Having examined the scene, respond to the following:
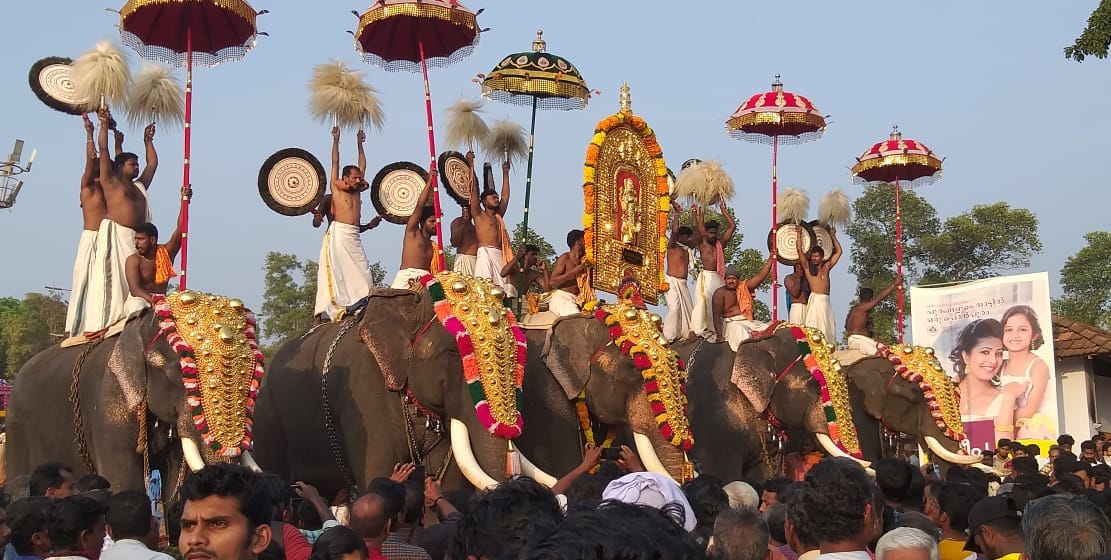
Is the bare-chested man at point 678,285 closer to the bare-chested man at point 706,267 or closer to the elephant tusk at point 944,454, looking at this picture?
the bare-chested man at point 706,267

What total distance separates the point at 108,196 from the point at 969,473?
7.32 metres

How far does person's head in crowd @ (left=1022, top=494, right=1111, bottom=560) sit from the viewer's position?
Answer: 12.5 ft

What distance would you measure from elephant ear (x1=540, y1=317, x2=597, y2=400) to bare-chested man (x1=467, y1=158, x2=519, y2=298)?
1731 mm

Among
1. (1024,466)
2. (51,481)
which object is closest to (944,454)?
(1024,466)

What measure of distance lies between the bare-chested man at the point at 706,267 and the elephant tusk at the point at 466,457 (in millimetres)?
6468

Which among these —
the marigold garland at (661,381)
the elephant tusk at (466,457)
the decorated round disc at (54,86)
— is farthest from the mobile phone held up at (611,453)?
the decorated round disc at (54,86)

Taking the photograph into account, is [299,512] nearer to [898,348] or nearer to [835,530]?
[835,530]

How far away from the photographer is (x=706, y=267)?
1543cm

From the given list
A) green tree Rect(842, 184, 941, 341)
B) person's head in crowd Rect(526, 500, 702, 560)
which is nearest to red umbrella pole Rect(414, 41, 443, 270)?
person's head in crowd Rect(526, 500, 702, 560)

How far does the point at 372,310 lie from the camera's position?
9508 mm

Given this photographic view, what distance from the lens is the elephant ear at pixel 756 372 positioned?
41.6 feet

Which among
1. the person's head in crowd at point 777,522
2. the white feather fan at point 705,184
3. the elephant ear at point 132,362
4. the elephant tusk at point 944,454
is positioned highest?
the white feather fan at point 705,184

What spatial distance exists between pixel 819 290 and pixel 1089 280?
22.7 m

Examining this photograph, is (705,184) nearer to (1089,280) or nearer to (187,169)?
(187,169)
